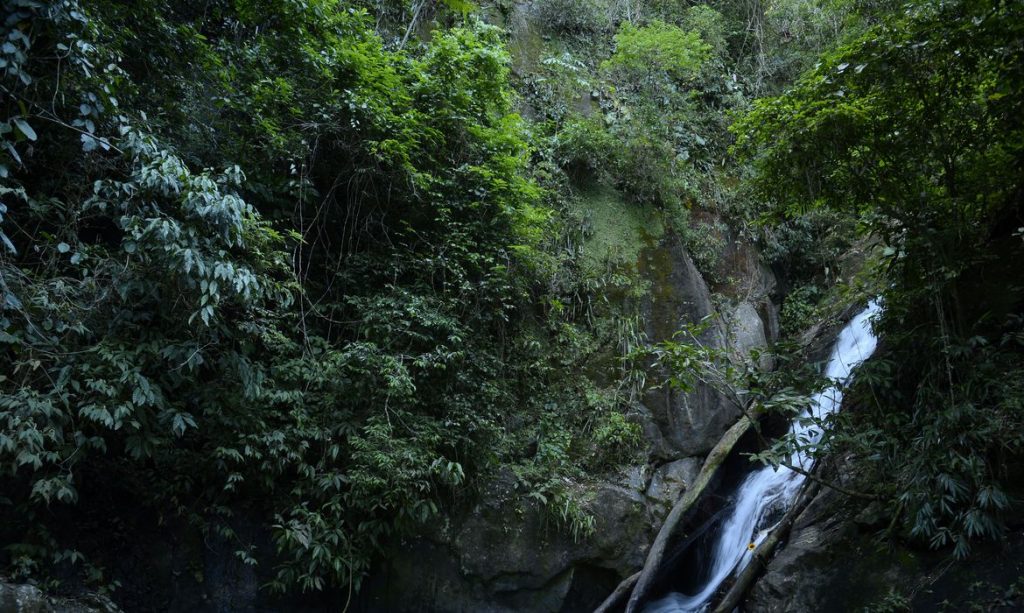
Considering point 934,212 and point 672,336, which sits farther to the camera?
point 672,336

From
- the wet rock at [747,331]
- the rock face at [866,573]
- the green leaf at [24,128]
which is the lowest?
the rock face at [866,573]

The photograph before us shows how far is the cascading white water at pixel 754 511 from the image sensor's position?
7559mm

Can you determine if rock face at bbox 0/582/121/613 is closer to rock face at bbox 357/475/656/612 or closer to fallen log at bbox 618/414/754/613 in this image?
rock face at bbox 357/475/656/612

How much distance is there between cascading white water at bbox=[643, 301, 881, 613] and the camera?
7.56 m

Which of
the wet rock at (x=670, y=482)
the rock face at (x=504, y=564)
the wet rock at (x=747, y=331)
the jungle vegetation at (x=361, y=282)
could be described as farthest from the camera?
the wet rock at (x=747, y=331)

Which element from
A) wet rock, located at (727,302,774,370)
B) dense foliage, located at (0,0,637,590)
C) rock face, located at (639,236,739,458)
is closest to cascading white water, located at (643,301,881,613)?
rock face, located at (639,236,739,458)

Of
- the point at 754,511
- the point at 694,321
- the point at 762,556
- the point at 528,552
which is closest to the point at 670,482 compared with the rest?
the point at 754,511

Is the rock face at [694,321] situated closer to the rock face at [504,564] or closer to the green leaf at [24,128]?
the rock face at [504,564]

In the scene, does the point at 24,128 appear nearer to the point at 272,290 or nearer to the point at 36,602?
the point at 272,290

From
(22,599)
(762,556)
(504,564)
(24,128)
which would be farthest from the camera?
(504,564)

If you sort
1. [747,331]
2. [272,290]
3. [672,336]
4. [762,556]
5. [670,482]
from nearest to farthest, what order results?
[272,290] → [762,556] → [670,482] → [672,336] → [747,331]

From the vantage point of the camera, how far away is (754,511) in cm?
819

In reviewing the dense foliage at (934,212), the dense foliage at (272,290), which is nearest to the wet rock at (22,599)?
the dense foliage at (272,290)

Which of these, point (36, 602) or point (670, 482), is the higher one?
point (670, 482)
